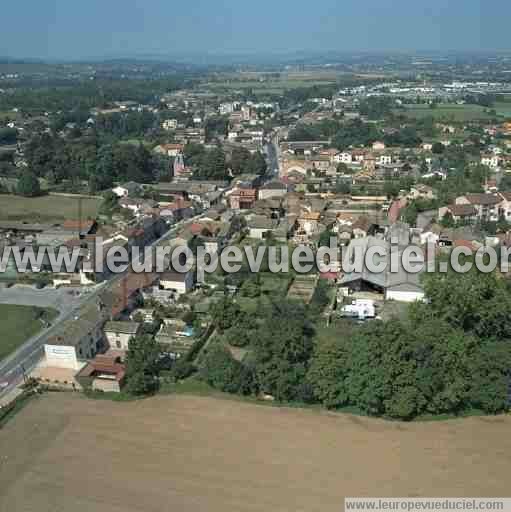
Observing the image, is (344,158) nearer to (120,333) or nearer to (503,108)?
(120,333)

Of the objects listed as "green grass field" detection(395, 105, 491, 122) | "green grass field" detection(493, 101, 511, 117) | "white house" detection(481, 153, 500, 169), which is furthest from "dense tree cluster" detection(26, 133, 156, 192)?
"green grass field" detection(493, 101, 511, 117)

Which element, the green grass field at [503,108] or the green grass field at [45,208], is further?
the green grass field at [503,108]

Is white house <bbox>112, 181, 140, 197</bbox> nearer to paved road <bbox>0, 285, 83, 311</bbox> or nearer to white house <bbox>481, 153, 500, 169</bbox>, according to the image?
paved road <bbox>0, 285, 83, 311</bbox>

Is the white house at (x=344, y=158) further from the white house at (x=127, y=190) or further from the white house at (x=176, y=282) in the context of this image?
the white house at (x=176, y=282)

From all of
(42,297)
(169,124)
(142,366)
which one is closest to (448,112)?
(169,124)

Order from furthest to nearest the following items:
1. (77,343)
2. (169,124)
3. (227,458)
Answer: (169,124) < (77,343) < (227,458)

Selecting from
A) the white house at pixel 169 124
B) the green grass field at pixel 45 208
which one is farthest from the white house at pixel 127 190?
the white house at pixel 169 124
